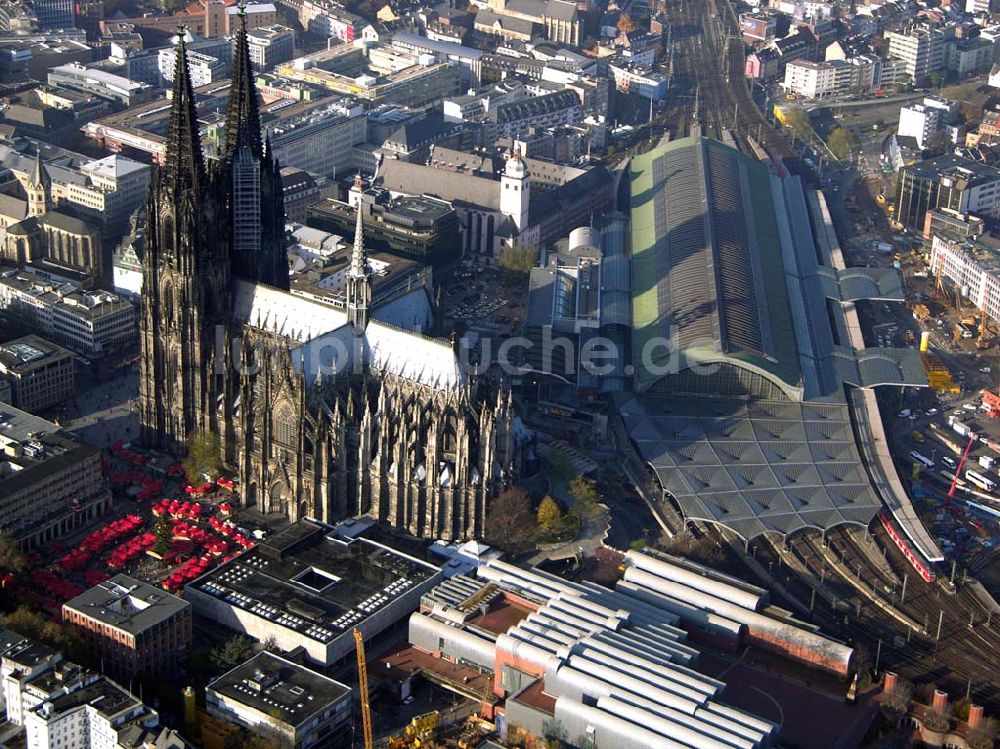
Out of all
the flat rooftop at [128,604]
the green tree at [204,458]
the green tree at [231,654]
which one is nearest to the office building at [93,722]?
the flat rooftop at [128,604]

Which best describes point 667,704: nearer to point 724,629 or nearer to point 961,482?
point 724,629

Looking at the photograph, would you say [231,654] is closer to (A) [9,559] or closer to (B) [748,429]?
(A) [9,559]

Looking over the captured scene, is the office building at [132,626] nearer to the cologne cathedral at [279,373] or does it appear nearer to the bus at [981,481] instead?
the cologne cathedral at [279,373]


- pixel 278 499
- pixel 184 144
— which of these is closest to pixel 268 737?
pixel 278 499

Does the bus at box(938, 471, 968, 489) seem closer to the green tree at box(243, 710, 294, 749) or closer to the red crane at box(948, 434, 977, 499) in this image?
the red crane at box(948, 434, 977, 499)

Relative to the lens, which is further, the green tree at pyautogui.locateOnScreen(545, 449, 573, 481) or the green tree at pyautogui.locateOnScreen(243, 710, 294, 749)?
the green tree at pyautogui.locateOnScreen(545, 449, 573, 481)

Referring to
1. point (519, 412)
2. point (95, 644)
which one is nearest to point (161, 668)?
point (95, 644)

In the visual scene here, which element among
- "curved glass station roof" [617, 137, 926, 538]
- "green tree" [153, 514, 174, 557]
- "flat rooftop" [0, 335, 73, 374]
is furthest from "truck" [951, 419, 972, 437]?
"flat rooftop" [0, 335, 73, 374]
